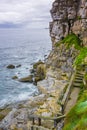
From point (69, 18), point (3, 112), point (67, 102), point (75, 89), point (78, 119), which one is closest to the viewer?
point (78, 119)

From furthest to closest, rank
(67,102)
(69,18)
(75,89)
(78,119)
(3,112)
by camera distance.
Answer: (69,18), (3,112), (75,89), (67,102), (78,119)

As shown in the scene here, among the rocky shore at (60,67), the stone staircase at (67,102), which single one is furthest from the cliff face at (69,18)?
the stone staircase at (67,102)

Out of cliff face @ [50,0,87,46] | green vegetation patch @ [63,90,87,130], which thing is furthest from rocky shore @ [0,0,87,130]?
green vegetation patch @ [63,90,87,130]

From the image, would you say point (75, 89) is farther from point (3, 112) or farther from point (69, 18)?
point (69, 18)

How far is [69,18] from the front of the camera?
204ft

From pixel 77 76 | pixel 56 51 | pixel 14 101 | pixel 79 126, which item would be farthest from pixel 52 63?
pixel 79 126

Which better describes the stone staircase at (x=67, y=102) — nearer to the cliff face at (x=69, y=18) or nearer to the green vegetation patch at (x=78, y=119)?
the green vegetation patch at (x=78, y=119)

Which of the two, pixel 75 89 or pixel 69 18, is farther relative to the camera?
pixel 69 18

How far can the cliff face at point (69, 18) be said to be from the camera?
56.0 meters

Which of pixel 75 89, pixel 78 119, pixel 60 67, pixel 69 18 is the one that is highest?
pixel 69 18

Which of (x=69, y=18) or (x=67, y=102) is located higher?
(x=69, y=18)

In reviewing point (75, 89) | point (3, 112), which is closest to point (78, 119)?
point (75, 89)

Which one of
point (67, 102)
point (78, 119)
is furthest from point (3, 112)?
point (78, 119)

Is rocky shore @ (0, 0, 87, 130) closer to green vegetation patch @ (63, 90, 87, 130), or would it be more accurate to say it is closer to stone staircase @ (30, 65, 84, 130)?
stone staircase @ (30, 65, 84, 130)
